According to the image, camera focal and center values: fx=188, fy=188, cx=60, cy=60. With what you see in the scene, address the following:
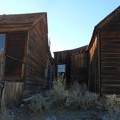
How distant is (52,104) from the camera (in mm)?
8562

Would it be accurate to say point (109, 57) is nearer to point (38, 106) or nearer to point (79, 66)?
point (38, 106)

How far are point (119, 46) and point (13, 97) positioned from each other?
611 centimetres

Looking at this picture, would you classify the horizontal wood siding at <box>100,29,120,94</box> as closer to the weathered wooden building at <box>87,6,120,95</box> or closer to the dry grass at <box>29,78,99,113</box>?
the weathered wooden building at <box>87,6,120,95</box>

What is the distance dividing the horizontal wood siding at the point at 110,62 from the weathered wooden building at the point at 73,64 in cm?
554

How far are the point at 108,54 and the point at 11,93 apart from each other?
5.47m

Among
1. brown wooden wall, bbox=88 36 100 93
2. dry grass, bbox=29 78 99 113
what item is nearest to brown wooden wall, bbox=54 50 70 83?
brown wooden wall, bbox=88 36 100 93

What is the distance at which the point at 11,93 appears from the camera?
25.4 ft

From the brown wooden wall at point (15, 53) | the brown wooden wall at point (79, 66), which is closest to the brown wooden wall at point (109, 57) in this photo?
the brown wooden wall at point (15, 53)

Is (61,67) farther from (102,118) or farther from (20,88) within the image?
(102,118)

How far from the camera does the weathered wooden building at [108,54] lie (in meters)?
9.87

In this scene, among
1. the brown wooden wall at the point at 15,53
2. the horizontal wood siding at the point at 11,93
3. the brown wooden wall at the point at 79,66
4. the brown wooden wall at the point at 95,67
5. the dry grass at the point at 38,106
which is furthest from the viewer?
the brown wooden wall at the point at 79,66

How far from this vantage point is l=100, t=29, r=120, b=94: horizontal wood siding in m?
9.84

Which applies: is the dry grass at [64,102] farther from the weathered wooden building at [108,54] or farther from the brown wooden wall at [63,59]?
the brown wooden wall at [63,59]

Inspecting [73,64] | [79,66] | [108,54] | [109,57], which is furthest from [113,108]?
[73,64]
